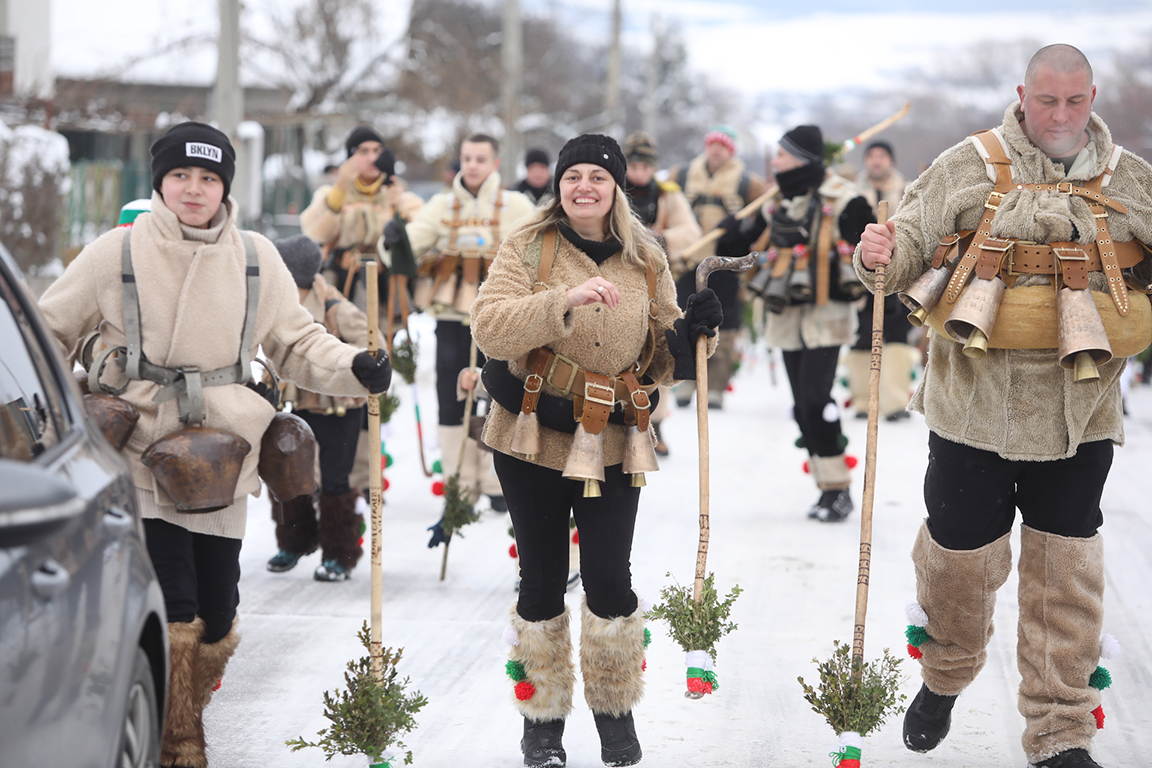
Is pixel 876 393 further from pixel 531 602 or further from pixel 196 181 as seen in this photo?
pixel 196 181

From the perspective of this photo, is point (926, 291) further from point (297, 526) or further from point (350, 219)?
point (350, 219)

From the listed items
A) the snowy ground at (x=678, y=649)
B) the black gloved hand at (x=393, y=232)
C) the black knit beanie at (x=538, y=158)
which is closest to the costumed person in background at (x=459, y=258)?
the black gloved hand at (x=393, y=232)

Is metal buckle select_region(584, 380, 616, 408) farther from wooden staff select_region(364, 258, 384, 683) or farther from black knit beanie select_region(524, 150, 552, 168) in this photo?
black knit beanie select_region(524, 150, 552, 168)

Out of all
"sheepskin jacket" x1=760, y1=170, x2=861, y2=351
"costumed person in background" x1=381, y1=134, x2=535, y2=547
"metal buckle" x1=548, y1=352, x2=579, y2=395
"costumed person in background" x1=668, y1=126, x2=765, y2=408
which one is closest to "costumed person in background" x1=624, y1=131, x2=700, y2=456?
"sheepskin jacket" x1=760, y1=170, x2=861, y2=351

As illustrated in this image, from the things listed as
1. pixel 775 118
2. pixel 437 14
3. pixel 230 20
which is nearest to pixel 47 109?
pixel 230 20

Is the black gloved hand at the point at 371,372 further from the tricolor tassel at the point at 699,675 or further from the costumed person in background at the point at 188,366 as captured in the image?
the tricolor tassel at the point at 699,675

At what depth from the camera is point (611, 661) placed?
13.3 ft

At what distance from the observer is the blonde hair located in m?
4.09

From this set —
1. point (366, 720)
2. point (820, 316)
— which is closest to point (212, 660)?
point (366, 720)

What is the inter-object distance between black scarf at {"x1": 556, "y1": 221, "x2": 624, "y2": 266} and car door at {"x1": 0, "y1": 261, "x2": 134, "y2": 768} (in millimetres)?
1638

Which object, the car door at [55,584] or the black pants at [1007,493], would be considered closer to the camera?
the car door at [55,584]

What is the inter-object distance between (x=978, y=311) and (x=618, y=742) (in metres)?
1.72

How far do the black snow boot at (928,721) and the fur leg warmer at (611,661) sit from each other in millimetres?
946

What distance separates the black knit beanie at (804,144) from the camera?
7.49m
